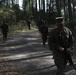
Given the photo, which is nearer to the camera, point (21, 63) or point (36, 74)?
point (36, 74)

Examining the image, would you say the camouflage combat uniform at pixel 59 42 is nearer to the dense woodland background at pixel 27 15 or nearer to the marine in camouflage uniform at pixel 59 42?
the marine in camouflage uniform at pixel 59 42

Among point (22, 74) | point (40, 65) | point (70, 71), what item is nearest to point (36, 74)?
point (22, 74)

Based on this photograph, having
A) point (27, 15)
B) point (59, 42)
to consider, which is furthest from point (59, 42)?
point (27, 15)

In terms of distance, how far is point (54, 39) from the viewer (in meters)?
7.72

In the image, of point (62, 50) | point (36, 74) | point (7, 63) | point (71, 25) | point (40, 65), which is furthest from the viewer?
point (71, 25)

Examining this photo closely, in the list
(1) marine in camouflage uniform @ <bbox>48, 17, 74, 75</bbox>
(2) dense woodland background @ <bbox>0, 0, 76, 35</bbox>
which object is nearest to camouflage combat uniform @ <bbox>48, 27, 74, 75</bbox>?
(1) marine in camouflage uniform @ <bbox>48, 17, 74, 75</bbox>

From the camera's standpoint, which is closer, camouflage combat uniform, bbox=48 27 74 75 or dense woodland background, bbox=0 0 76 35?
camouflage combat uniform, bbox=48 27 74 75

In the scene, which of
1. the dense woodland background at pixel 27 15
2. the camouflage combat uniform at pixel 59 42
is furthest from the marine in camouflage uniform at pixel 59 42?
the dense woodland background at pixel 27 15

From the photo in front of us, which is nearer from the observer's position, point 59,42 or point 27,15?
point 59,42

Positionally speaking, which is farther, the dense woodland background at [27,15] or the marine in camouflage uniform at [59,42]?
the dense woodland background at [27,15]

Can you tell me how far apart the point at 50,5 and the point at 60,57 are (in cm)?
7100

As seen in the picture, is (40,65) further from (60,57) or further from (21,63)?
(60,57)

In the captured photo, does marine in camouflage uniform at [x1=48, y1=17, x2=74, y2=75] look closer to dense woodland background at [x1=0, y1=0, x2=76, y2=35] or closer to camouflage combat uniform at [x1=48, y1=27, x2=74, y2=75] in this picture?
camouflage combat uniform at [x1=48, y1=27, x2=74, y2=75]

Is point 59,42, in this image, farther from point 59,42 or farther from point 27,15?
point 27,15
